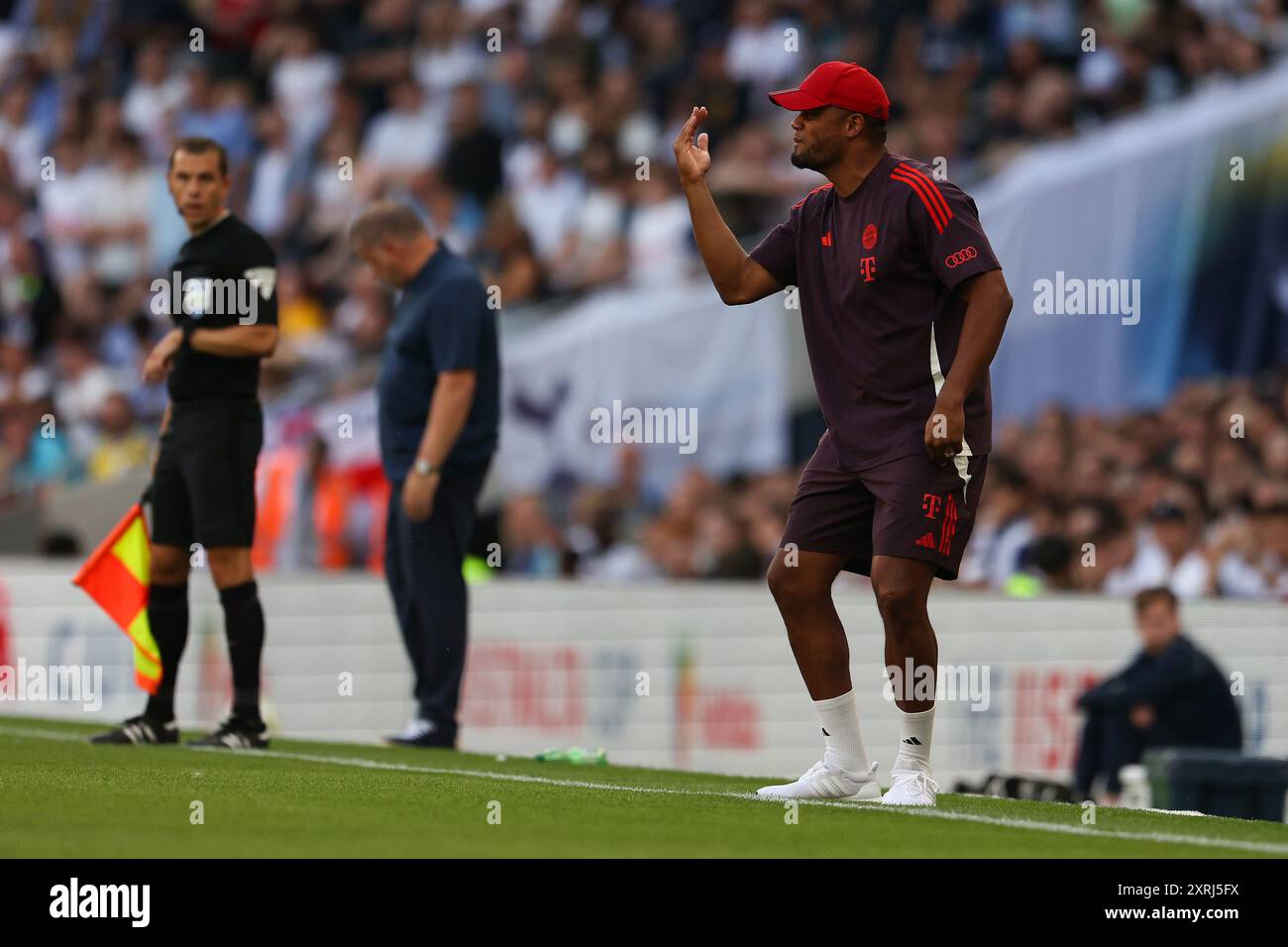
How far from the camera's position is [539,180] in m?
19.8

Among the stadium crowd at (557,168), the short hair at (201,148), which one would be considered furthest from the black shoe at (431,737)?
the stadium crowd at (557,168)

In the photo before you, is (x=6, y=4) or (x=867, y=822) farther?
(x=6, y=4)

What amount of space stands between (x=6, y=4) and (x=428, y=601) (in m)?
16.8

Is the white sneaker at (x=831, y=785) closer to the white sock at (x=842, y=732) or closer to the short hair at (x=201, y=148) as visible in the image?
the white sock at (x=842, y=732)

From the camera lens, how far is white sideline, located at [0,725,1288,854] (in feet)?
21.3

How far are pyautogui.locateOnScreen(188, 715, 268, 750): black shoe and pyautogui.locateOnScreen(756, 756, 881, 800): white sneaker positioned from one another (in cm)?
259

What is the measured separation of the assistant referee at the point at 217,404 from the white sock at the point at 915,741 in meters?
2.97

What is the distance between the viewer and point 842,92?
726 centimetres

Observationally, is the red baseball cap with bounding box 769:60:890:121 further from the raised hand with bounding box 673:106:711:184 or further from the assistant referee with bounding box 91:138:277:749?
the assistant referee with bounding box 91:138:277:749

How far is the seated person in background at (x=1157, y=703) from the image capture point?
515 inches

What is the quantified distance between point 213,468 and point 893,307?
2.98 m

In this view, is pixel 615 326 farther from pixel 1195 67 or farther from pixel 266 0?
pixel 266 0
